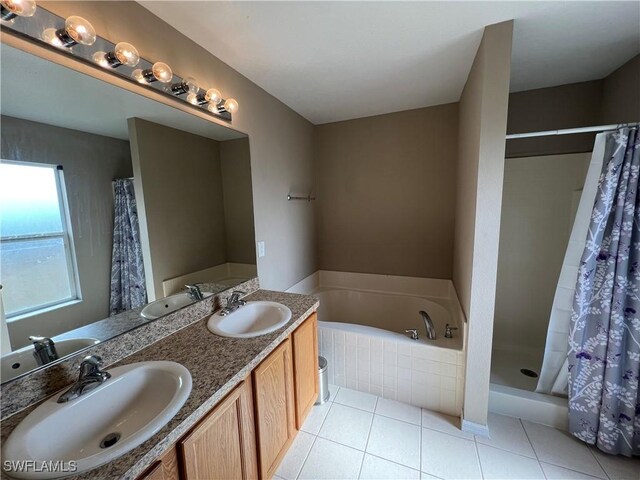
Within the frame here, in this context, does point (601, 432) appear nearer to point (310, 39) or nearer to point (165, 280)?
point (165, 280)

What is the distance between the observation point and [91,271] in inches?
41.3

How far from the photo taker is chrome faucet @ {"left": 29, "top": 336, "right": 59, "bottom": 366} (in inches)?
34.5

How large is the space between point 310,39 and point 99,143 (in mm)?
1195

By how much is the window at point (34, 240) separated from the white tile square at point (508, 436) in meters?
2.33

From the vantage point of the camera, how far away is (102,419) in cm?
87

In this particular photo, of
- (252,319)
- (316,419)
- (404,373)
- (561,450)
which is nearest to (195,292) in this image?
(252,319)

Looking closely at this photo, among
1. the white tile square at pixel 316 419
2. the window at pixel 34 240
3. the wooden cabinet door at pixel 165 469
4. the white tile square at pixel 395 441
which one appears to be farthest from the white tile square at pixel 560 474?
the window at pixel 34 240

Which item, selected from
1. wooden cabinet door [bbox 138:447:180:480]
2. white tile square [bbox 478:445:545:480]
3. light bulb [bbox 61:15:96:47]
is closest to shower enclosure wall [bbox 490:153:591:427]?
white tile square [bbox 478:445:545:480]

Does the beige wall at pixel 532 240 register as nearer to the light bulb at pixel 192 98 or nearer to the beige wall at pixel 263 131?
the beige wall at pixel 263 131

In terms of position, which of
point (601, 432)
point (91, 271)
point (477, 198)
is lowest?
point (601, 432)

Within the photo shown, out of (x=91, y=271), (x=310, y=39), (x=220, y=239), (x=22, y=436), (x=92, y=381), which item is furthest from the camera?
(x=220, y=239)

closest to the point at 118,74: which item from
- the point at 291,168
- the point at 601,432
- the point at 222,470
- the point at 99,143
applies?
the point at 99,143

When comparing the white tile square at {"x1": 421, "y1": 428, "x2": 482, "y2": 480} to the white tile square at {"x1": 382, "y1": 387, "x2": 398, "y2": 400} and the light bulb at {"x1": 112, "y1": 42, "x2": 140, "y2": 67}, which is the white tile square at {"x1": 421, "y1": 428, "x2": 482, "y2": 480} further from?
the light bulb at {"x1": 112, "y1": 42, "x2": 140, "y2": 67}

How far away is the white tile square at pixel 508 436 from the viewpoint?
1528 mm
